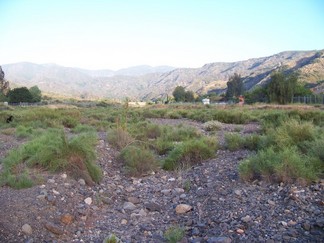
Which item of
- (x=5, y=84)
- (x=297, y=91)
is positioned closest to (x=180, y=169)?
(x=297, y=91)

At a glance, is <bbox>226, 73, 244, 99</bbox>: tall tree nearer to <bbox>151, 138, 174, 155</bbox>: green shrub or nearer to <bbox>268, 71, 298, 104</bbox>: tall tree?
<bbox>268, 71, 298, 104</bbox>: tall tree

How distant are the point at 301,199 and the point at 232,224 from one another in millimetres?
1346

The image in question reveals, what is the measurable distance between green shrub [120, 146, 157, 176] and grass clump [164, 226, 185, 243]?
3.73m

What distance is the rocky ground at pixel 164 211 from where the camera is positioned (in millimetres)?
5656

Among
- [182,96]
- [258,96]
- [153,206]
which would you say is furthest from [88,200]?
[182,96]

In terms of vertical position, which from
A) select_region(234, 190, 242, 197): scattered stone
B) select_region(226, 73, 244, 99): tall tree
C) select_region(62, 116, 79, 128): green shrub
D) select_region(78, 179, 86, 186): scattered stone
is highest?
select_region(78, 179, 86, 186): scattered stone

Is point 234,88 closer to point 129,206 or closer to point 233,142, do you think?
point 233,142

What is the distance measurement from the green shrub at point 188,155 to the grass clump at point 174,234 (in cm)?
394

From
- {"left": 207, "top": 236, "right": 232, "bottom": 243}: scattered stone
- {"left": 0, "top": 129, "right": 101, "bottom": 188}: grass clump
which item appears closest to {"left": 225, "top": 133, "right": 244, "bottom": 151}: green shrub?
{"left": 0, "top": 129, "right": 101, "bottom": 188}: grass clump

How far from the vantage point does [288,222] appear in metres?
5.74

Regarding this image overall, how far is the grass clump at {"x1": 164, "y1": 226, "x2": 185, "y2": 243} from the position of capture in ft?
18.3

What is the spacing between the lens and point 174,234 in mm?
5648

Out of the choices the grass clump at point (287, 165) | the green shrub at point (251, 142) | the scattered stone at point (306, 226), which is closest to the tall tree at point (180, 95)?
the green shrub at point (251, 142)

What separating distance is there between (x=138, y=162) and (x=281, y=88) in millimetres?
46265
